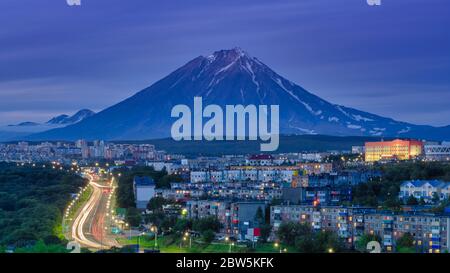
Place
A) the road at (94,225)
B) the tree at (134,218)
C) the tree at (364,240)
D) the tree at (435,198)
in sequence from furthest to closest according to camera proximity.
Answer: the tree at (435,198) < the tree at (134,218) < the road at (94,225) < the tree at (364,240)

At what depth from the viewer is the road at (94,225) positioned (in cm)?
954

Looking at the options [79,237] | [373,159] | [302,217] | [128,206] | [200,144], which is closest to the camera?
[79,237]

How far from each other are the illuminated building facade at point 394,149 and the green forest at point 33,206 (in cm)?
821

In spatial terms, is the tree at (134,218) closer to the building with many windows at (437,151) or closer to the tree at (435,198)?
the tree at (435,198)

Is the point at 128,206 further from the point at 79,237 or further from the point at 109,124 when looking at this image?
the point at 109,124

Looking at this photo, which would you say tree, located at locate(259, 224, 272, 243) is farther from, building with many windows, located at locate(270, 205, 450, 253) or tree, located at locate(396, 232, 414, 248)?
tree, located at locate(396, 232, 414, 248)

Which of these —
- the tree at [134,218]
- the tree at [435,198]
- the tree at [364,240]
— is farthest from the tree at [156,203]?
the tree at [364,240]

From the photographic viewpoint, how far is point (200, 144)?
119ft

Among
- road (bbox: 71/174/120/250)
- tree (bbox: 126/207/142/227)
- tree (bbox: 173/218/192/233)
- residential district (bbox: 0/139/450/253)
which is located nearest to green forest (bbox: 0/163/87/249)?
road (bbox: 71/174/120/250)

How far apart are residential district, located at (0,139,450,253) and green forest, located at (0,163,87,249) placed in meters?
1.01

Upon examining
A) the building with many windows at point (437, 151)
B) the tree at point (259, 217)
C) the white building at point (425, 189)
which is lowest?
the tree at point (259, 217)

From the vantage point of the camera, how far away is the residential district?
30.0 ft
